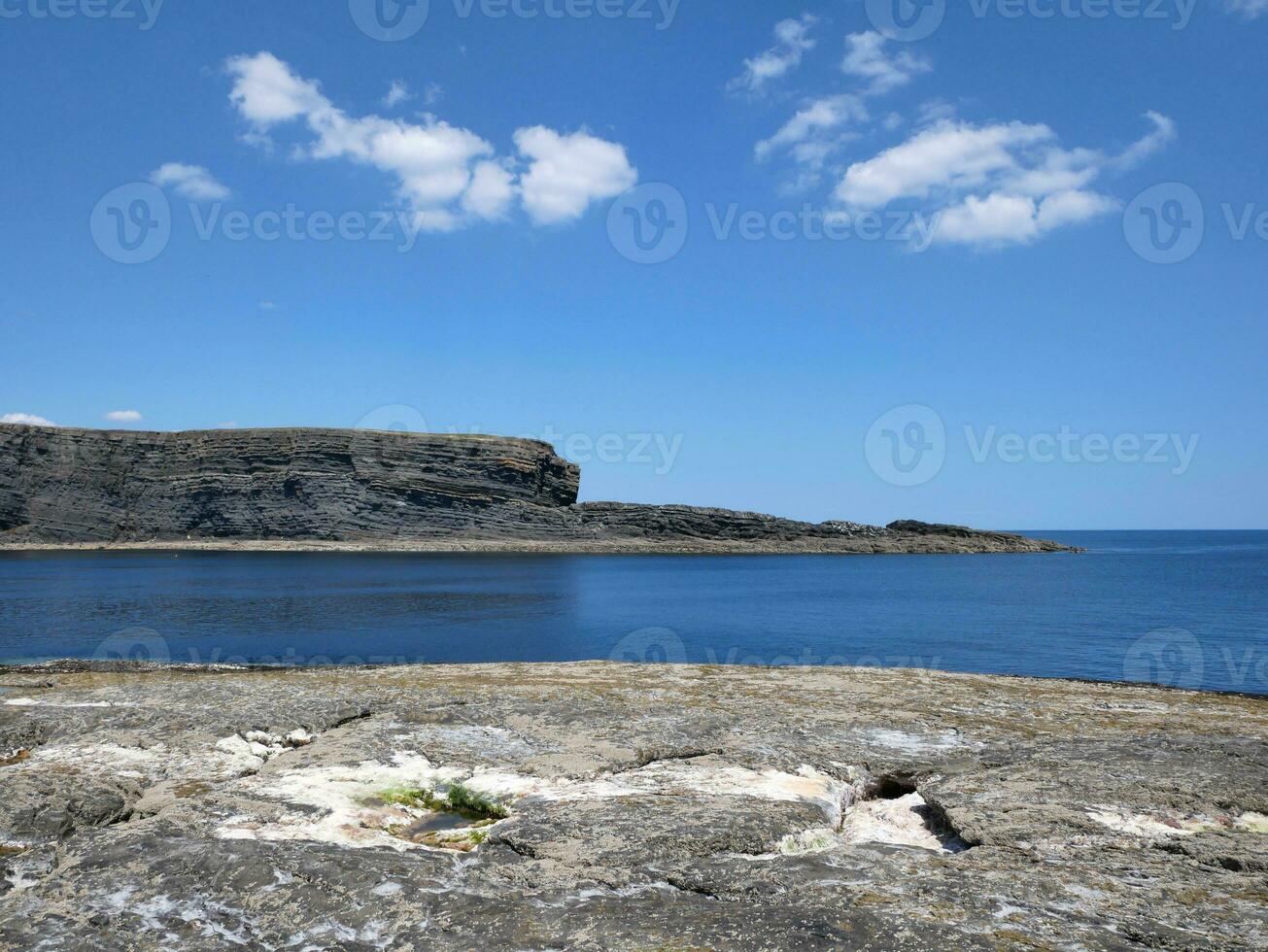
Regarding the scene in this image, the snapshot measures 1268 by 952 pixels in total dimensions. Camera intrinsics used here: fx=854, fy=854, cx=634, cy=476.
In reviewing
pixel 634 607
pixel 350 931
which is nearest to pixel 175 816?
pixel 350 931

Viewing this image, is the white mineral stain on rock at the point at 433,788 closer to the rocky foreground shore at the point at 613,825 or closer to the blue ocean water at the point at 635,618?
the rocky foreground shore at the point at 613,825

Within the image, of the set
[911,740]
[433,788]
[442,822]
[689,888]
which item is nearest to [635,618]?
[911,740]

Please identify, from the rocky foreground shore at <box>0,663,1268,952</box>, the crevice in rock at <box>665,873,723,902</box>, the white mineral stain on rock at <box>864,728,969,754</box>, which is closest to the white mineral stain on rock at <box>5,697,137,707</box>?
the rocky foreground shore at <box>0,663,1268,952</box>

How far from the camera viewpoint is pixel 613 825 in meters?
8.10

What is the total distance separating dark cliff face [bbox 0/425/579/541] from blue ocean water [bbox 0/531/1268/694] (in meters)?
28.0

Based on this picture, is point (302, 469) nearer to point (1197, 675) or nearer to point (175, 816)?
point (1197, 675)

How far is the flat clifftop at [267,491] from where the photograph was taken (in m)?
112

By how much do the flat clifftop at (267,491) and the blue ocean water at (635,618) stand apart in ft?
90.9

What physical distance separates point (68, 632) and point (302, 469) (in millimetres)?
82056

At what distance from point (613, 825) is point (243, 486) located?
120366mm

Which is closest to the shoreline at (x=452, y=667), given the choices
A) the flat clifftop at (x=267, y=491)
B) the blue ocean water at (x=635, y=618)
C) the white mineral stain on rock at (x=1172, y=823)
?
the blue ocean water at (x=635, y=618)

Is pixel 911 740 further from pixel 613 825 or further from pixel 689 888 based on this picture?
pixel 689 888

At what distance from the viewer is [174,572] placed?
74562 mm

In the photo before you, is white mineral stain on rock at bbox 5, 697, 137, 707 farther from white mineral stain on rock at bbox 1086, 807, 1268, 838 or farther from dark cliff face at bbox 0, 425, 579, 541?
dark cliff face at bbox 0, 425, 579, 541
